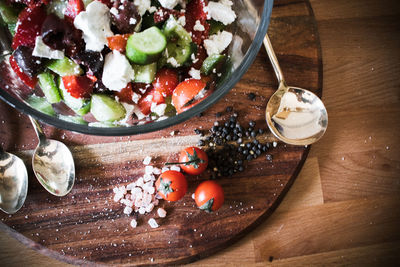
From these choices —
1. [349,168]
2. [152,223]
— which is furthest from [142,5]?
[349,168]

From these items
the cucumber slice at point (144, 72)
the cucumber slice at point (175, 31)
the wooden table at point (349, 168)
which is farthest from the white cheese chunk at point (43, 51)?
the wooden table at point (349, 168)

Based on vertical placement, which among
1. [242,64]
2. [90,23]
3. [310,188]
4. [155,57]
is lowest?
[310,188]

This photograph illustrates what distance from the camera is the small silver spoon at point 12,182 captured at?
1391 mm

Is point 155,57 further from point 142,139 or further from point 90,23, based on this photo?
point 142,139

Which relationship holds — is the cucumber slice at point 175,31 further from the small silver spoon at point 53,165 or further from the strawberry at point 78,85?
the small silver spoon at point 53,165

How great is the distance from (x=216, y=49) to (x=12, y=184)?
97 cm

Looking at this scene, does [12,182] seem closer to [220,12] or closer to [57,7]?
[57,7]

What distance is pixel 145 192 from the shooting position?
145 cm

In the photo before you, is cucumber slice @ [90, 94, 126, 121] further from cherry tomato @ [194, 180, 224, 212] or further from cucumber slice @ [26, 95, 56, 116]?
cherry tomato @ [194, 180, 224, 212]

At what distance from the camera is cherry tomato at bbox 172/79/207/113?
1.16m

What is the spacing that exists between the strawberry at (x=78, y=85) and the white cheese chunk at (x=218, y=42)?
0.41 meters

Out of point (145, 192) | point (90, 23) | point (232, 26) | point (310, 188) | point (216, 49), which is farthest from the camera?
point (310, 188)

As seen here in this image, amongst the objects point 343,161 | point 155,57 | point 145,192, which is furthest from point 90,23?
point 343,161

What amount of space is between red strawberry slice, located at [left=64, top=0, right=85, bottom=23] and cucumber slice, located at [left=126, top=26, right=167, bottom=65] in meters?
0.18
